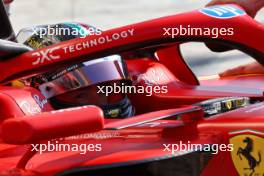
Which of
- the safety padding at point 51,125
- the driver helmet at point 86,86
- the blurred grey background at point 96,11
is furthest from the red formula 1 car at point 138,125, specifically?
the blurred grey background at point 96,11

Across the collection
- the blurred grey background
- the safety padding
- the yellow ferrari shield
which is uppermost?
the safety padding

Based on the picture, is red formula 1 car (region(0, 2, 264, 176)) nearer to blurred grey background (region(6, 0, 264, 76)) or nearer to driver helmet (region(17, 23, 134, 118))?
driver helmet (region(17, 23, 134, 118))

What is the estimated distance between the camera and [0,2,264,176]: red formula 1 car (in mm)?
1503

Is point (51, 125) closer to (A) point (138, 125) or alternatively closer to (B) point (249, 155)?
(A) point (138, 125)

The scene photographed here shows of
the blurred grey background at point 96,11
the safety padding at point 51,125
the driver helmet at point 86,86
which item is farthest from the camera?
the blurred grey background at point 96,11

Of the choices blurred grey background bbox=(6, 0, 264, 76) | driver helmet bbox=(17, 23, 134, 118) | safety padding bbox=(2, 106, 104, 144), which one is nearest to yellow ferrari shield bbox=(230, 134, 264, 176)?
safety padding bbox=(2, 106, 104, 144)

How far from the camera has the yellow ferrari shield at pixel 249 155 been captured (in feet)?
4.96

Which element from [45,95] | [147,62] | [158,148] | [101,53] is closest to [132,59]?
[147,62]

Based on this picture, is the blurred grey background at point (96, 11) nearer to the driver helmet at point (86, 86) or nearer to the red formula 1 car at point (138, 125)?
the driver helmet at point (86, 86)

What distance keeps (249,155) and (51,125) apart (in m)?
0.46

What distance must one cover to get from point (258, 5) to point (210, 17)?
338 millimetres

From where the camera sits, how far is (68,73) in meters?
2.12

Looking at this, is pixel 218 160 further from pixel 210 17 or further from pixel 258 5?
pixel 258 5

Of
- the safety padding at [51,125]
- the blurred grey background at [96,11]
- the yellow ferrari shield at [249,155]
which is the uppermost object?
the safety padding at [51,125]
